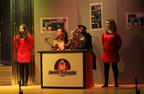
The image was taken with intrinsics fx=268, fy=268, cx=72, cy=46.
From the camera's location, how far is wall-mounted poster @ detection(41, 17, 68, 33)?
7.82 m

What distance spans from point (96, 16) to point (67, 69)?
7.07 feet

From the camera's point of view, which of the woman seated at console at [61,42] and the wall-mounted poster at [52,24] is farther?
the wall-mounted poster at [52,24]

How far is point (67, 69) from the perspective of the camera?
20.5ft

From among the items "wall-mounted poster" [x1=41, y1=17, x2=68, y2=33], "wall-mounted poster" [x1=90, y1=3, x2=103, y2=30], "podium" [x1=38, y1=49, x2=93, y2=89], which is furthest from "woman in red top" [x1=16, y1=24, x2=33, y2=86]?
"wall-mounted poster" [x1=90, y1=3, x2=103, y2=30]

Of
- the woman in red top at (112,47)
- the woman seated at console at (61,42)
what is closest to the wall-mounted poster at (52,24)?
the woman seated at console at (61,42)

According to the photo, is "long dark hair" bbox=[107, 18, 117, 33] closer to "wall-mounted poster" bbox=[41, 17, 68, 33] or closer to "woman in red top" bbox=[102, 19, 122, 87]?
"woman in red top" bbox=[102, 19, 122, 87]

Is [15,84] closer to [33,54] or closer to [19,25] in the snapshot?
[33,54]

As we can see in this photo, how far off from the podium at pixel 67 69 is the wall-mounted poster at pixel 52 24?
153 cm

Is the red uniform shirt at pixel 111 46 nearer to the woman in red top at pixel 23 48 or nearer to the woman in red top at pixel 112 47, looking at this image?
the woman in red top at pixel 112 47

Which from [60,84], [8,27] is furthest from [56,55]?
[8,27]

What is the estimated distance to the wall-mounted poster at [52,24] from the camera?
7820 mm

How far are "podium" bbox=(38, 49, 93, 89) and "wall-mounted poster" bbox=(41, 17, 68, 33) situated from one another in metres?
1.53

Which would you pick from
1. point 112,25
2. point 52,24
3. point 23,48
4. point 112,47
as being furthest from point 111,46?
point 23,48

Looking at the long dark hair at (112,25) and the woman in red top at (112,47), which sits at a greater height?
the long dark hair at (112,25)
